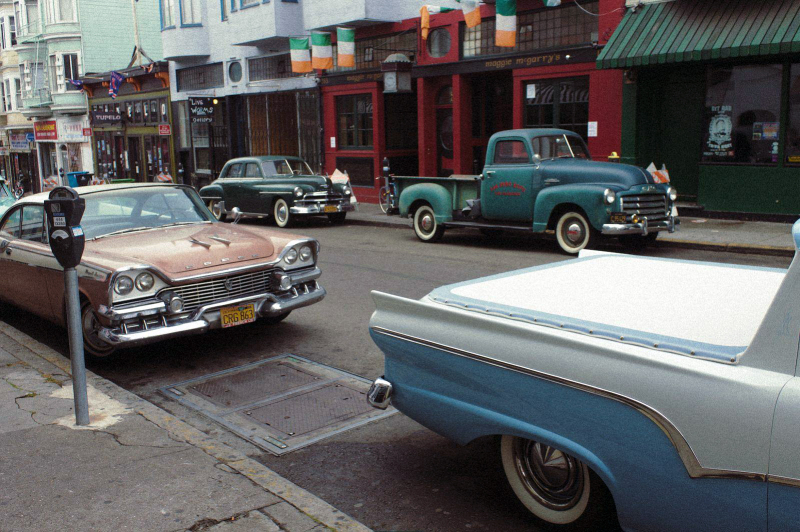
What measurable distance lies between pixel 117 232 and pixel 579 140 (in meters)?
8.47

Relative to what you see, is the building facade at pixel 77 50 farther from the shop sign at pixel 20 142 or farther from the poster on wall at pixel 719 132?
the poster on wall at pixel 719 132

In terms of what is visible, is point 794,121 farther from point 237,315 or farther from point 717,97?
point 237,315

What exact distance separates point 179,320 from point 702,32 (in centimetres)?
1198

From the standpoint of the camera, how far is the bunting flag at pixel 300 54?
22797 mm

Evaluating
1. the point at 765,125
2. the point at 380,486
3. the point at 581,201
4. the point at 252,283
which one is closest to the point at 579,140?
the point at 581,201

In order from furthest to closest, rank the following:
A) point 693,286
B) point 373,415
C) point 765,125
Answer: point 765,125 → point 373,415 → point 693,286

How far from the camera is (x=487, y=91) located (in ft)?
66.6

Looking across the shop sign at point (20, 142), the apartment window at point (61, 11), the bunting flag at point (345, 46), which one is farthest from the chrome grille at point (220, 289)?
the shop sign at point (20, 142)

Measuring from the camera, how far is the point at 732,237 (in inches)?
509

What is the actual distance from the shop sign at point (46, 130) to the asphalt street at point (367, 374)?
1361 inches

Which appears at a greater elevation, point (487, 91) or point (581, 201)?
point (487, 91)

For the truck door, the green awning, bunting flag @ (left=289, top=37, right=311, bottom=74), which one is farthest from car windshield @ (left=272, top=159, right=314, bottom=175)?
the green awning

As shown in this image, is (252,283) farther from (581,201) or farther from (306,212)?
(306,212)

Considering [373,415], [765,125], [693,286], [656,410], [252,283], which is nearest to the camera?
[656,410]
